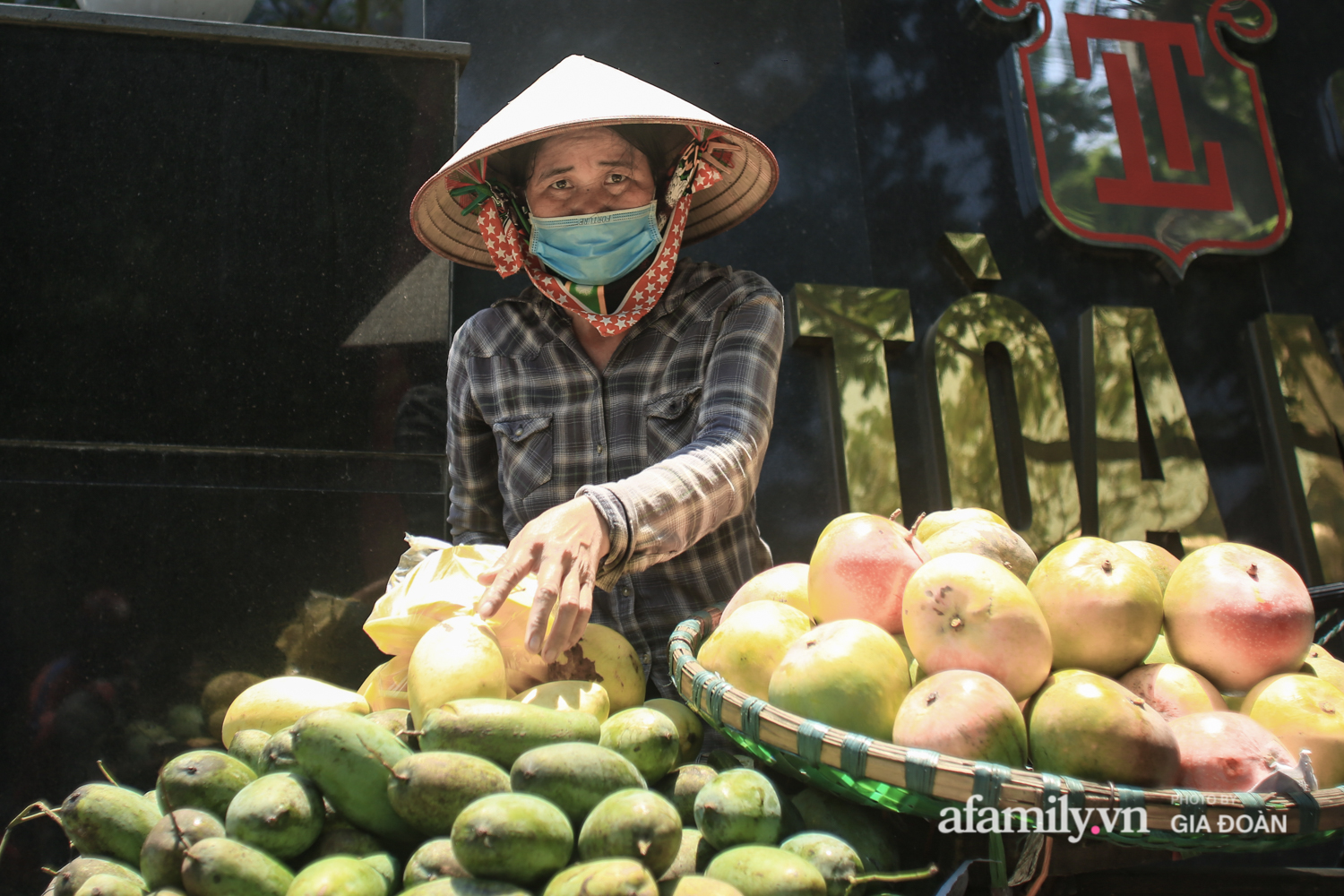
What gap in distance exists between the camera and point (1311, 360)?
4016 millimetres

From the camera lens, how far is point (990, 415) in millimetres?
3805

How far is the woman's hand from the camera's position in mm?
1324

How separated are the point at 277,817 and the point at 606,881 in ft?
1.21

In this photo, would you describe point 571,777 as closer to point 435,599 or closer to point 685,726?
point 685,726

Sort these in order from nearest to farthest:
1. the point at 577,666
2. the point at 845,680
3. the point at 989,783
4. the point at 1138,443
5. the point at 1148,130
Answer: the point at 989,783
the point at 845,680
the point at 577,666
the point at 1138,443
the point at 1148,130

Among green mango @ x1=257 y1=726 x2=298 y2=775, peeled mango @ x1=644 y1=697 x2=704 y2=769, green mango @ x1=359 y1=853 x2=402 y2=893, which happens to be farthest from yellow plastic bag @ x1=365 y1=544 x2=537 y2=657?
green mango @ x1=359 y1=853 x2=402 y2=893

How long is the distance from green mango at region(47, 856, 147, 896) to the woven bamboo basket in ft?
2.25

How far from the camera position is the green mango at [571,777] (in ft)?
3.17

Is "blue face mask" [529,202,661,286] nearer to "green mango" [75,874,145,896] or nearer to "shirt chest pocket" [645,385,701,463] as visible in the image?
"shirt chest pocket" [645,385,701,463]

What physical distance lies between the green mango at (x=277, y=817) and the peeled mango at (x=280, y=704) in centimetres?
33

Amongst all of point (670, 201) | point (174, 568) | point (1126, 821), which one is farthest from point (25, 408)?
point (1126, 821)

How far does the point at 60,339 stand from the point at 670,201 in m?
1.77

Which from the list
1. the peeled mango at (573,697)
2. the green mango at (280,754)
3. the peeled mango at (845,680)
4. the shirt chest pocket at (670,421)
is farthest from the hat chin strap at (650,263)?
the green mango at (280,754)

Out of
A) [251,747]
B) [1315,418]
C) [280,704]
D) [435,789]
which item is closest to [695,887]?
[435,789]
